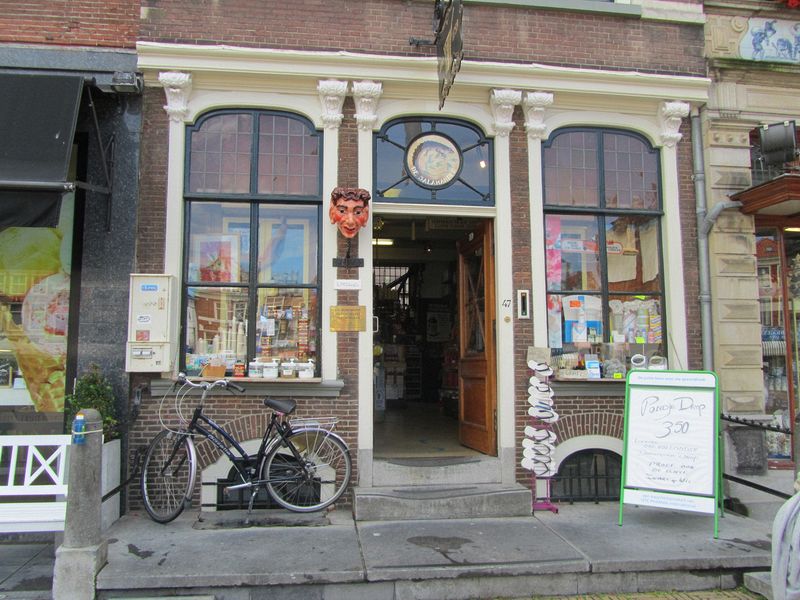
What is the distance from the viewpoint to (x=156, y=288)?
630cm

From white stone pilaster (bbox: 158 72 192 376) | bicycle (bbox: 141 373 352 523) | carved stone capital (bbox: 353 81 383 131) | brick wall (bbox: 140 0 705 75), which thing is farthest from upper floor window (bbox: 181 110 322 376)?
brick wall (bbox: 140 0 705 75)

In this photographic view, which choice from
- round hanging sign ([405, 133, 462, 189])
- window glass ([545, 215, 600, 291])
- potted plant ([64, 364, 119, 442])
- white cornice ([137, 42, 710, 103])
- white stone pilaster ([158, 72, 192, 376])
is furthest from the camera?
window glass ([545, 215, 600, 291])

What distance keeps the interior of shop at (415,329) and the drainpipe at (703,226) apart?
157 inches

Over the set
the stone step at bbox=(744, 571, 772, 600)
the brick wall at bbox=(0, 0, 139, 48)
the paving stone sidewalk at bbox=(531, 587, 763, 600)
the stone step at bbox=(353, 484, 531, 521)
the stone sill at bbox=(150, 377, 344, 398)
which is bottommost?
the paving stone sidewalk at bbox=(531, 587, 763, 600)

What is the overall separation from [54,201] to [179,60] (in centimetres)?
211

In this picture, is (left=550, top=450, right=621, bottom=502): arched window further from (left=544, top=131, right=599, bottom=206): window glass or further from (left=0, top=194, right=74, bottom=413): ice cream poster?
(left=0, top=194, right=74, bottom=413): ice cream poster

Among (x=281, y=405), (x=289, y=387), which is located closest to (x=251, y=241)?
(x=289, y=387)

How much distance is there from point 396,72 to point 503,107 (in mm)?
1321

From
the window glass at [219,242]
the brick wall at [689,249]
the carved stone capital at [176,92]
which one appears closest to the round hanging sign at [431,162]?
the window glass at [219,242]

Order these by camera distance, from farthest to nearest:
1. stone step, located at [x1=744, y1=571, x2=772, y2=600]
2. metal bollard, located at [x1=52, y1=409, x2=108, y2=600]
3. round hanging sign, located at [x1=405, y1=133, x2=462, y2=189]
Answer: round hanging sign, located at [x1=405, y1=133, x2=462, y2=189] → stone step, located at [x1=744, y1=571, x2=772, y2=600] → metal bollard, located at [x1=52, y1=409, x2=108, y2=600]

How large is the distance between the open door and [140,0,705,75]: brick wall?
224cm

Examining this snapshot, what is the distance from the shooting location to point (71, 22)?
6.73 metres

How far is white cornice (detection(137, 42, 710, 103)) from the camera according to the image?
6629 mm

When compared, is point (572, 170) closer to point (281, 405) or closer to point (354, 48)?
point (354, 48)
